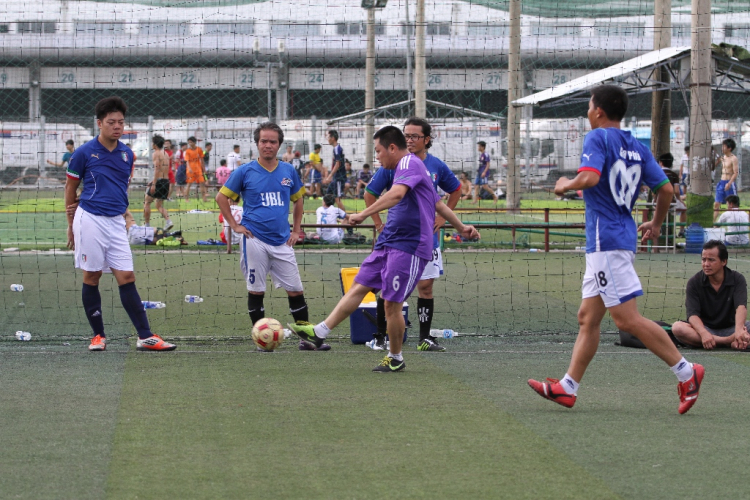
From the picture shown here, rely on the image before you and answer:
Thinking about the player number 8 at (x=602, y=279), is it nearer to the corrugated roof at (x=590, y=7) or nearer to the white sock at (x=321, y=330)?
the white sock at (x=321, y=330)

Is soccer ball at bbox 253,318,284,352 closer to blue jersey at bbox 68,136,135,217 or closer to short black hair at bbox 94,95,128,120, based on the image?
blue jersey at bbox 68,136,135,217

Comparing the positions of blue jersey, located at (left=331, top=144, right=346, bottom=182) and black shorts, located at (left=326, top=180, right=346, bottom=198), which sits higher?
blue jersey, located at (left=331, top=144, right=346, bottom=182)

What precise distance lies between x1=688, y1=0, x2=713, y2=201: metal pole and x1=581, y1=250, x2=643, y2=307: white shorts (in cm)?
1074

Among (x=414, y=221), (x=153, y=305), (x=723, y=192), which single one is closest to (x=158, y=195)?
(x=153, y=305)

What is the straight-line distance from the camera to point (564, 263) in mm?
15594

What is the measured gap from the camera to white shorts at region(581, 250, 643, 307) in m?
5.69

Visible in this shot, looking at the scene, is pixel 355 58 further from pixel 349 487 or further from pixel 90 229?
pixel 349 487

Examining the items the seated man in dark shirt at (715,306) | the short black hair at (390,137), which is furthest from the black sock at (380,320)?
the seated man in dark shirt at (715,306)

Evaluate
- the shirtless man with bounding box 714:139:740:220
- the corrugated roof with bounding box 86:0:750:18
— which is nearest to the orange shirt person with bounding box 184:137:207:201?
the corrugated roof with bounding box 86:0:750:18

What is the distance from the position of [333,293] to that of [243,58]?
4.00 metres

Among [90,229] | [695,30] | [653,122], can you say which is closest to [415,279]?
[90,229]

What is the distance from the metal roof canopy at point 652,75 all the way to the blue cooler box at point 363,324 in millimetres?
8285

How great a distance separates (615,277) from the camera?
5.69 meters

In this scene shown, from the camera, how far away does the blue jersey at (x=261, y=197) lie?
8.19 m
